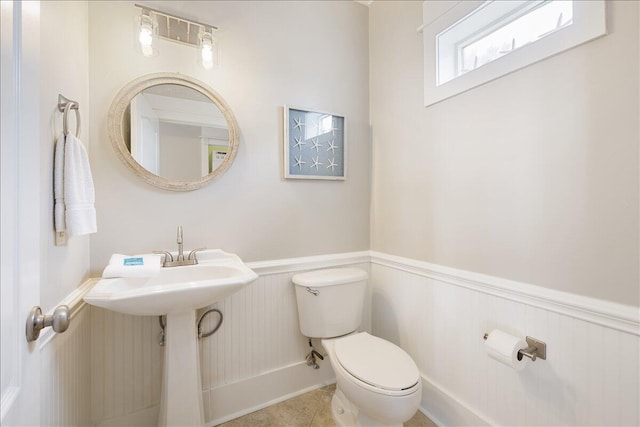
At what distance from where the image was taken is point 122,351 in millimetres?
1422

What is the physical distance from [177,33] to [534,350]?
7.41 ft

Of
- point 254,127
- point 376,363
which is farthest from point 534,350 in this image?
point 254,127

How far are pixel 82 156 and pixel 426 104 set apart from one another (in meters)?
1.65

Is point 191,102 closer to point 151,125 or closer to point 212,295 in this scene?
point 151,125

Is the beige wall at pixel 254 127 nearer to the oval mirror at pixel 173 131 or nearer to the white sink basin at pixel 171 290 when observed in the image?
the oval mirror at pixel 173 131

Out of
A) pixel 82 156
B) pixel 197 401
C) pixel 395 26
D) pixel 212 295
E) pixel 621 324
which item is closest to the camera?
pixel 621 324

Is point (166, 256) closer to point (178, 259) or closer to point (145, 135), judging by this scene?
point (178, 259)

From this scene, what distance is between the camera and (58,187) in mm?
997

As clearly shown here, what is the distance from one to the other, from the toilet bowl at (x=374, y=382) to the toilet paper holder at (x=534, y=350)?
44 centimetres

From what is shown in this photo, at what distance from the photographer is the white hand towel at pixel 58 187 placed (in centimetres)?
99

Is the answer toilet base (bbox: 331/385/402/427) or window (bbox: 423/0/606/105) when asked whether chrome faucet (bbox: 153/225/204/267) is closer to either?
toilet base (bbox: 331/385/402/427)

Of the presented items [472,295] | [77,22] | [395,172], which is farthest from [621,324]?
[77,22]

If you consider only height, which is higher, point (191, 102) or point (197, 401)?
point (191, 102)

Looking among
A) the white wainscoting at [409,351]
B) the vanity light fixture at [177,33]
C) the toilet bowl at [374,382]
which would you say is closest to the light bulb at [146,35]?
the vanity light fixture at [177,33]
